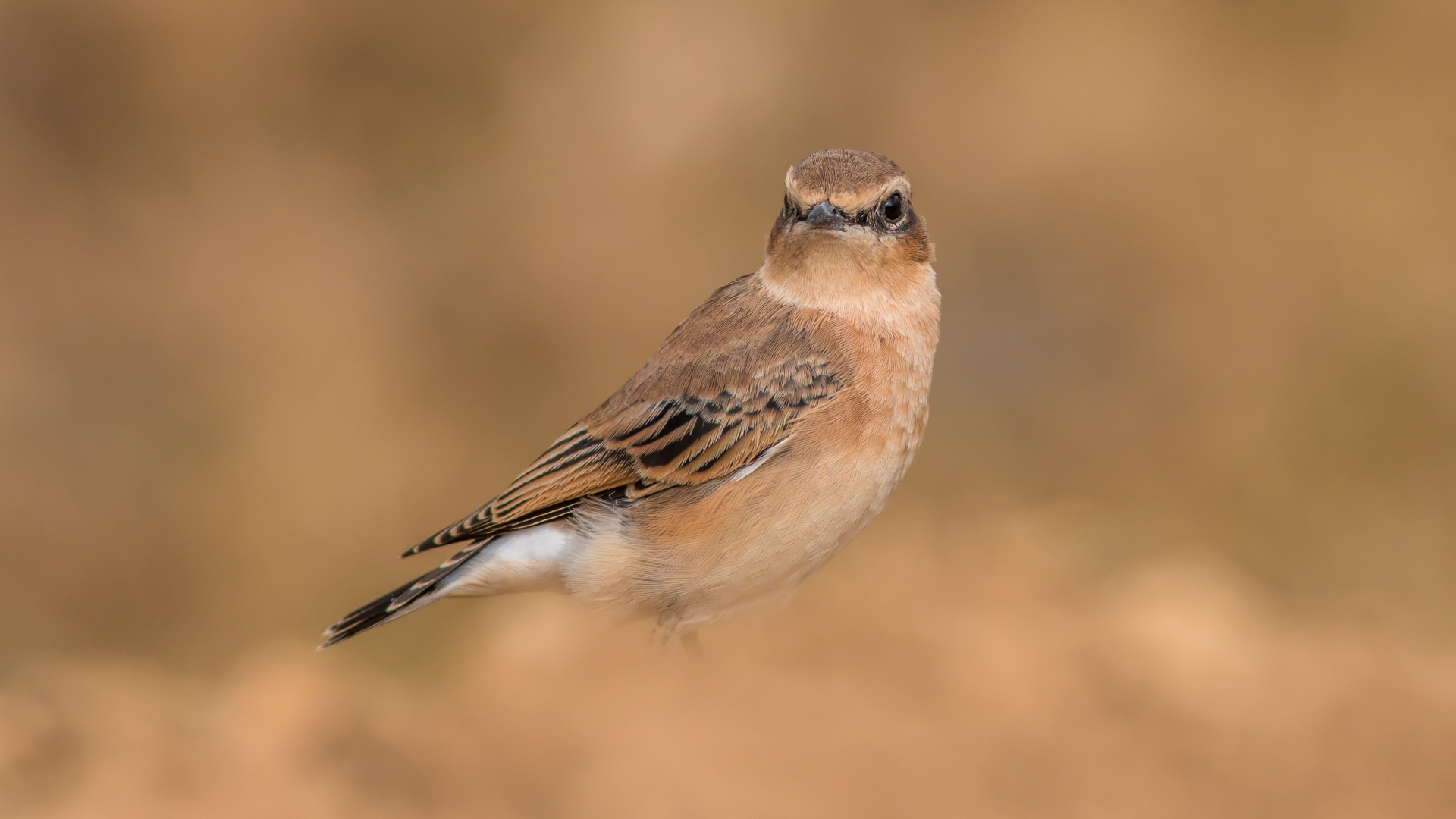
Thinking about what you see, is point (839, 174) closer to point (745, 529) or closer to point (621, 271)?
point (745, 529)

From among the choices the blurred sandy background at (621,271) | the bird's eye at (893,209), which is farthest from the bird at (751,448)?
the blurred sandy background at (621,271)

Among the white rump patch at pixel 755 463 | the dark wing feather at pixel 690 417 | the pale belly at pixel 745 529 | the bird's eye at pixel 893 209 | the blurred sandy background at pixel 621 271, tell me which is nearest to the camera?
the pale belly at pixel 745 529

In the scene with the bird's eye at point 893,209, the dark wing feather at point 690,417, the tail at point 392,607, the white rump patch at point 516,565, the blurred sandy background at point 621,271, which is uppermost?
the blurred sandy background at point 621,271

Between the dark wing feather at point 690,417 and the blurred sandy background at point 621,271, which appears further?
the blurred sandy background at point 621,271

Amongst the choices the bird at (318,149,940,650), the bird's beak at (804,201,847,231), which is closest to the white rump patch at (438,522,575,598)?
the bird at (318,149,940,650)

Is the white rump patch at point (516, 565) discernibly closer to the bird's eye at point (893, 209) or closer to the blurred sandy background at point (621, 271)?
the bird's eye at point (893, 209)

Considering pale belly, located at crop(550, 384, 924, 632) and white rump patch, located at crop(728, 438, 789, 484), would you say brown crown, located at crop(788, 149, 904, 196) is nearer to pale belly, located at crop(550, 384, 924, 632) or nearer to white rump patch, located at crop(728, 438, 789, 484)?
pale belly, located at crop(550, 384, 924, 632)

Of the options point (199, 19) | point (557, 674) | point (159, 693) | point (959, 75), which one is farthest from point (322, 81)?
point (557, 674)
